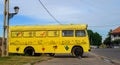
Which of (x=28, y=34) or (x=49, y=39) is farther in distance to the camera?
(x=28, y=34)

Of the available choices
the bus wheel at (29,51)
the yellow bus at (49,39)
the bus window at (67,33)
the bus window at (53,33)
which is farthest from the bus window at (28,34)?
the bus window at (67,33)

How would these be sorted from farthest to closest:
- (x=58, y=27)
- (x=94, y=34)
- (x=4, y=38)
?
(x=94, y=34), (x=58, y=27), (x=4, y=38)

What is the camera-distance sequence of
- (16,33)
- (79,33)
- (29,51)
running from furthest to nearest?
(16,33) < (29,51) < (79,33)

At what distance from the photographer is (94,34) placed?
548 feet

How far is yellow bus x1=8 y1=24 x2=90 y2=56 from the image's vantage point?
2891 centimetres

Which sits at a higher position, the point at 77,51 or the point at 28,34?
the point at 28,34

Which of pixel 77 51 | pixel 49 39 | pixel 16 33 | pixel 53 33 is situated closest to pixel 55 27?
pixel 53 33

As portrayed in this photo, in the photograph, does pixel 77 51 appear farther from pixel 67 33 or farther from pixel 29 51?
pixel 29 51

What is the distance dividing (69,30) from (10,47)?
16.2 feet

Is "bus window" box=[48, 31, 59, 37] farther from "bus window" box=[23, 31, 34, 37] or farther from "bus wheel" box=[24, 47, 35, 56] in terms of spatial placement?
"bus wheel" box=[24, 47, 35, 56]

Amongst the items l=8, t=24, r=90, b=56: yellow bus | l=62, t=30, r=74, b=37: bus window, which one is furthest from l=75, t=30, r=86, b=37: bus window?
l=62, t=30, r=74, b=37: bus window

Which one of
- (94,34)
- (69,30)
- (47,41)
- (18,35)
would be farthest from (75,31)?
(94,34)

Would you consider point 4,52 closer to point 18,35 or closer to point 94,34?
point 18,35

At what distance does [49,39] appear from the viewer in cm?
2927
